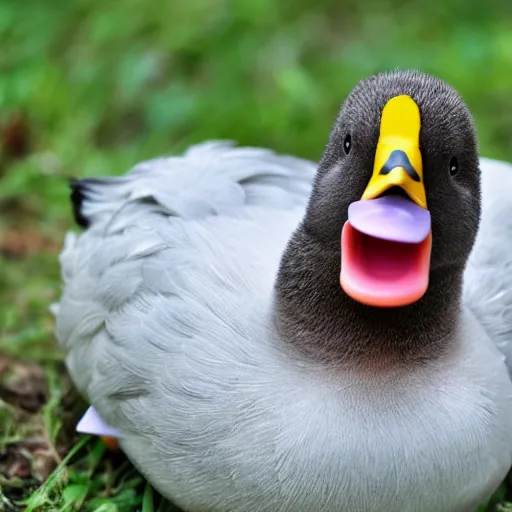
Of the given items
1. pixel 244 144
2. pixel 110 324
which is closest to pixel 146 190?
pixel 110 324

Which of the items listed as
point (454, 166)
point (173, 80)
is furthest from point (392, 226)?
point (173, 80)

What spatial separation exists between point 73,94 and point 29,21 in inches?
18.1

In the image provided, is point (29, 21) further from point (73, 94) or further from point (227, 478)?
point (227, 478)

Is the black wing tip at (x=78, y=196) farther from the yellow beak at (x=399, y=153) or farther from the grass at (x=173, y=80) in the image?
the yellow beak at (x=399, y=153)

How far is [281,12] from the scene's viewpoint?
13.4ft

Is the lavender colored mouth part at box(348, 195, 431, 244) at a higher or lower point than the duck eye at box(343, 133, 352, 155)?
lower

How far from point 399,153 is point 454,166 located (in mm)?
155

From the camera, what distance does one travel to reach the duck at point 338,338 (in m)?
1.52

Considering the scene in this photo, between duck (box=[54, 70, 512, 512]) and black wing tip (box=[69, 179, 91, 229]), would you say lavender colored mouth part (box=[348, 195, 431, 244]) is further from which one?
black wing tip (box=[69, 179, 91, 229])

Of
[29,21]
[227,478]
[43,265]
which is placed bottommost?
[43,265]

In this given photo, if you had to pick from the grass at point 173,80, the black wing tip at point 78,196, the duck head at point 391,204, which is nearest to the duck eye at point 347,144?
the duck head at point 391,204

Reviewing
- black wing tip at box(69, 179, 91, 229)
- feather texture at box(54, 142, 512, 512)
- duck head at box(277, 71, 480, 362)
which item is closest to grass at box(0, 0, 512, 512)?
black wing tip at box(69, 179, 91, 229)

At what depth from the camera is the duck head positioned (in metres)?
1.47

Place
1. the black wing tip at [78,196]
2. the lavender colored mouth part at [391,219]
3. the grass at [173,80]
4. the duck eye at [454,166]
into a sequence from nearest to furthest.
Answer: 1. the lavender colored mouth part at [391,219]
2. the duck eye at [454,166]
3. the black wing tip at [78,196]
4. the grass at [173,80]
